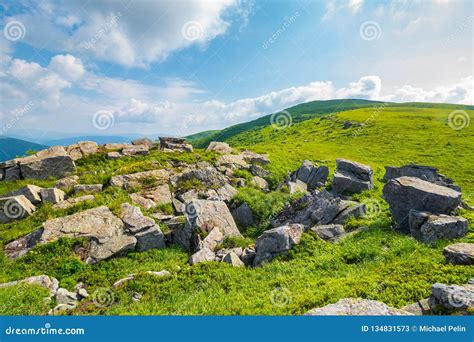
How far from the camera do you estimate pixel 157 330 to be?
9.51m

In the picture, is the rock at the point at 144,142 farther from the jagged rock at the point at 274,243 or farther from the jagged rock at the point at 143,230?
the jagged rock at the point at 274,243

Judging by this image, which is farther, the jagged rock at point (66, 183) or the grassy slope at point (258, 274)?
the jagged rock at point (66, 183)

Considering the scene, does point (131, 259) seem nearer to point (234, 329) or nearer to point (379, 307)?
point (234, 329)

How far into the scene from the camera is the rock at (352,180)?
88.4 ft

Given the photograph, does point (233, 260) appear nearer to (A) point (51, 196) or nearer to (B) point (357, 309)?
(B) point (357, 309)

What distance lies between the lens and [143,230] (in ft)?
60.0

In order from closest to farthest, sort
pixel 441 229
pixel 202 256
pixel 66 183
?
pixel 441 229, pixel 202 256, pixel 66 183

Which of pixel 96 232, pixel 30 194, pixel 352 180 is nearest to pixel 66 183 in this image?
pixel 30 194

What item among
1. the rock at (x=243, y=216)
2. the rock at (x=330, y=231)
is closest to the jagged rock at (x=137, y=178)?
the rock at (x=243, y=216)

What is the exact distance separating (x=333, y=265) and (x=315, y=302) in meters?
4.25

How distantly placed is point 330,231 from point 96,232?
14390 millimetres

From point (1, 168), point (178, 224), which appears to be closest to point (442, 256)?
point (178, 224)

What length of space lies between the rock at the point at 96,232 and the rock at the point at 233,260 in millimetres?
5891

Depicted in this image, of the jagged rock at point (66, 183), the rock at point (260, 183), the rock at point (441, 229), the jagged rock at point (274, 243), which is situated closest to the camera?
the rock at point (441, 229)
